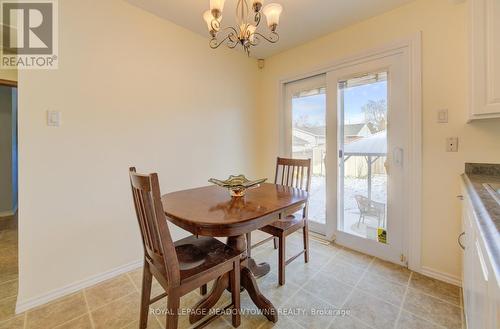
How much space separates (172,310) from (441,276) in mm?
2145

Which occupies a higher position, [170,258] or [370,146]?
[370,146]

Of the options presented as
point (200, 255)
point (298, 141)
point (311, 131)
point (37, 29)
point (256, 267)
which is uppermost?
point (37, 29)

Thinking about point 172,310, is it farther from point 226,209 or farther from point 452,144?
point 452,144

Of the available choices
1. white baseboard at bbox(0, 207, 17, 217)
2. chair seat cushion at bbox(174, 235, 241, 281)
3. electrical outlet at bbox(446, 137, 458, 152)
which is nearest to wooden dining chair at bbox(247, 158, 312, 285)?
chair seat cushion at bbox(174, 235, 241, 281)

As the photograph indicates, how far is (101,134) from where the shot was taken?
6.07 ft

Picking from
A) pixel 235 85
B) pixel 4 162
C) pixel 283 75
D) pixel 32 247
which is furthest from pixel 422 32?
pixel 4 162

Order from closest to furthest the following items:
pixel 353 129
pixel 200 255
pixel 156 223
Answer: pixel 156 223 → pixel 200 255 → pixel 353 129

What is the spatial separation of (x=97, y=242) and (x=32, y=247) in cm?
40

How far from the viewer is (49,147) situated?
161 cm

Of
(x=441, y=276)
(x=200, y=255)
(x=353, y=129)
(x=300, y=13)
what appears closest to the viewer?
(x=200, y=255)

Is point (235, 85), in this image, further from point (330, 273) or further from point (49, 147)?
point (330, 273)

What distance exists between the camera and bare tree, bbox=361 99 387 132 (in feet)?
7.00

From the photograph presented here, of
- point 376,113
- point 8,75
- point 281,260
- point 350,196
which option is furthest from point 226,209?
point 8,75

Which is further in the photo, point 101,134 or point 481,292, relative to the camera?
point 101,134
